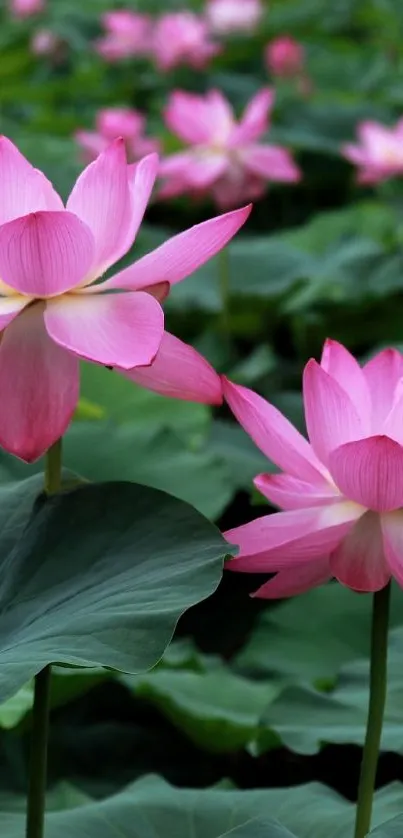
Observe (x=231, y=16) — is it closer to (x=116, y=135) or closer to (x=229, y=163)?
(x=116, y=135)

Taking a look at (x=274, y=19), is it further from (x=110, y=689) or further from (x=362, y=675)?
(x=362, y=675)

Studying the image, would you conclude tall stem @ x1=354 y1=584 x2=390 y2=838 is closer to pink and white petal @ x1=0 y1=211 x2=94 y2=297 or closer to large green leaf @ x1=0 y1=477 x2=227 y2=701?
large green leaf @ x1=0 y1=477 x2=227 y2=701

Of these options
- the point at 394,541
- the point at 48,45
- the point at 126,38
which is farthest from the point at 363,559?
the point at 48,45

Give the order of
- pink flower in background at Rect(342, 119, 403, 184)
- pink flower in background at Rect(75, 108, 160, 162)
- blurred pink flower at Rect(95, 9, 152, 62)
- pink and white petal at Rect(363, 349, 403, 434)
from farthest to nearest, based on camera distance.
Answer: blurred pink flower at Rect(95, 9, 152, 62)
pink flower in background at Rect(75, 108, 160, 162)
pink flower in background at Rect(342, 119, 403, 184)
pink and white petal at Rect(363, 349, 403, 434)

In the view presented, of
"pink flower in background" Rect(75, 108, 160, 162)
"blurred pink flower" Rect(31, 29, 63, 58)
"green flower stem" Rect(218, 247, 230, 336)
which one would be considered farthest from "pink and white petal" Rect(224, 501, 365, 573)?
"blurred pink flower" Rect(31, 29, 63, 58)

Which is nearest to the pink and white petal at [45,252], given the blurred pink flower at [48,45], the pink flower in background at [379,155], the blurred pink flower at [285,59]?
the pink flower in background at [379,155]
